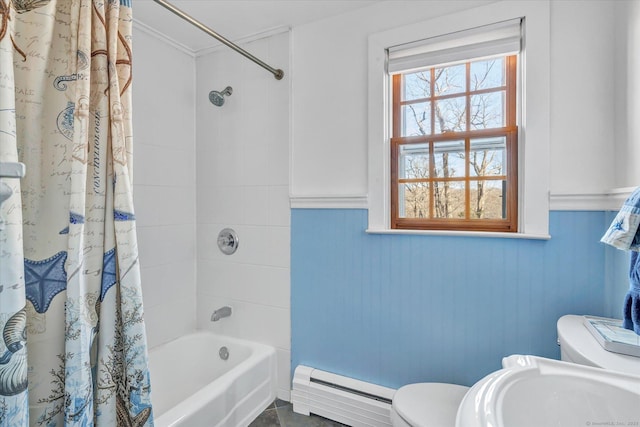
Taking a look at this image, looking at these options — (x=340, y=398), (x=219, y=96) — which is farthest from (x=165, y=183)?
(x=340, y=398)

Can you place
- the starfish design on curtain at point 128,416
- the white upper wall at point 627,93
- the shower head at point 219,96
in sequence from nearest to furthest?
the starfish design on curtain at point 128,416 → the white upper wall at point 627,93 → the shower head at point 219,96

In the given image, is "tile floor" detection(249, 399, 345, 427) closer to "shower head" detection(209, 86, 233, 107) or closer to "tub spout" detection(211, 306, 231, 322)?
"tub spout" detection(211, 306, 231, 322)

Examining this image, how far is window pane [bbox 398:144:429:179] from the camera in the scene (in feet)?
5.61

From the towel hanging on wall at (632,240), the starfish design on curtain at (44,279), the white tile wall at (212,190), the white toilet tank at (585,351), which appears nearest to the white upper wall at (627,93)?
the towel hanging on wall at (632,240)

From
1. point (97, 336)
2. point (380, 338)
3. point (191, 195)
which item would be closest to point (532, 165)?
point (380, 338)

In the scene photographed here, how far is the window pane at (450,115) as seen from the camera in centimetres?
163

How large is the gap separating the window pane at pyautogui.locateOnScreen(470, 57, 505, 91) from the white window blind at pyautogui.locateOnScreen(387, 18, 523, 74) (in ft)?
0.27

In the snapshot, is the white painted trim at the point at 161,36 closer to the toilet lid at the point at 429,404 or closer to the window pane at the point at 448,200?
the window pane at the point at 448,200

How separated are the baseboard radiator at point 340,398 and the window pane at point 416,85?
1572 mm

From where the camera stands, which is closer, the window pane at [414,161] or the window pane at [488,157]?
the window pane at [488,157]

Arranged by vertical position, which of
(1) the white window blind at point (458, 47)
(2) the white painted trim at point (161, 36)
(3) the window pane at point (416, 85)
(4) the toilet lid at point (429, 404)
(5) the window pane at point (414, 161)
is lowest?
(4) the toilet lid at point (429, 404)

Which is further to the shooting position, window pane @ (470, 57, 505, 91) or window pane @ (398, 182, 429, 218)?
window pane @ (398, 182, 429, 218)

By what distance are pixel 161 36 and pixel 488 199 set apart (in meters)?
2.14

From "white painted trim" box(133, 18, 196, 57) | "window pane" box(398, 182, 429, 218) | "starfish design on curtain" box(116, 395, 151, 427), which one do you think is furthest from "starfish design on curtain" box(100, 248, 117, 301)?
"white painted trim" box(133, 18, 196, 57)
